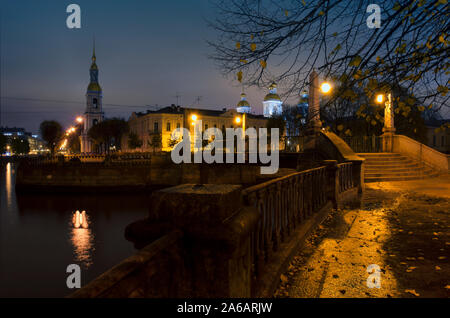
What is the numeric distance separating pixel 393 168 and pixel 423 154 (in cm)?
343

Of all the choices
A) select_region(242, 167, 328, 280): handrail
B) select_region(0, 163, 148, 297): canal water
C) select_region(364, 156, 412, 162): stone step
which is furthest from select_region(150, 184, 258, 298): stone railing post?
select_region(364, 156, 412, 162): stone step

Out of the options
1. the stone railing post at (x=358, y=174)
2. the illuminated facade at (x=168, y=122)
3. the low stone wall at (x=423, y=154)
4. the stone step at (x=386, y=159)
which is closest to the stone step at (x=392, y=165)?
the stone step at (x=386, y=159)

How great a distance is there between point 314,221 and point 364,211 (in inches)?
103

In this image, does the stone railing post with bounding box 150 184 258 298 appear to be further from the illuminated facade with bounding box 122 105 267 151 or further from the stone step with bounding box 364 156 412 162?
the illuminated facade with bounding box 122 105 267 151

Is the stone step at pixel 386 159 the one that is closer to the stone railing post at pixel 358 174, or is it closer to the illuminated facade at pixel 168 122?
the stone railing post at pixel 358 174

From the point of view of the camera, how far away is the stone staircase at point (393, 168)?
49.7 ft

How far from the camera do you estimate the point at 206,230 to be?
2.19 meters

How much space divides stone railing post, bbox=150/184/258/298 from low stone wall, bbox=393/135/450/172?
18914mm

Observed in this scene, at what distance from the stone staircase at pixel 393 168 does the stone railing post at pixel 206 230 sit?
14.0 metres

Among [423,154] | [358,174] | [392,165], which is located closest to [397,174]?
[392,165]

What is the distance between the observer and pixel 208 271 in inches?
90.8

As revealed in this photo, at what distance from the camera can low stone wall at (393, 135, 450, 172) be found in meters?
17.8

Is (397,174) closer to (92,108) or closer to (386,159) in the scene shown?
(386,159)
